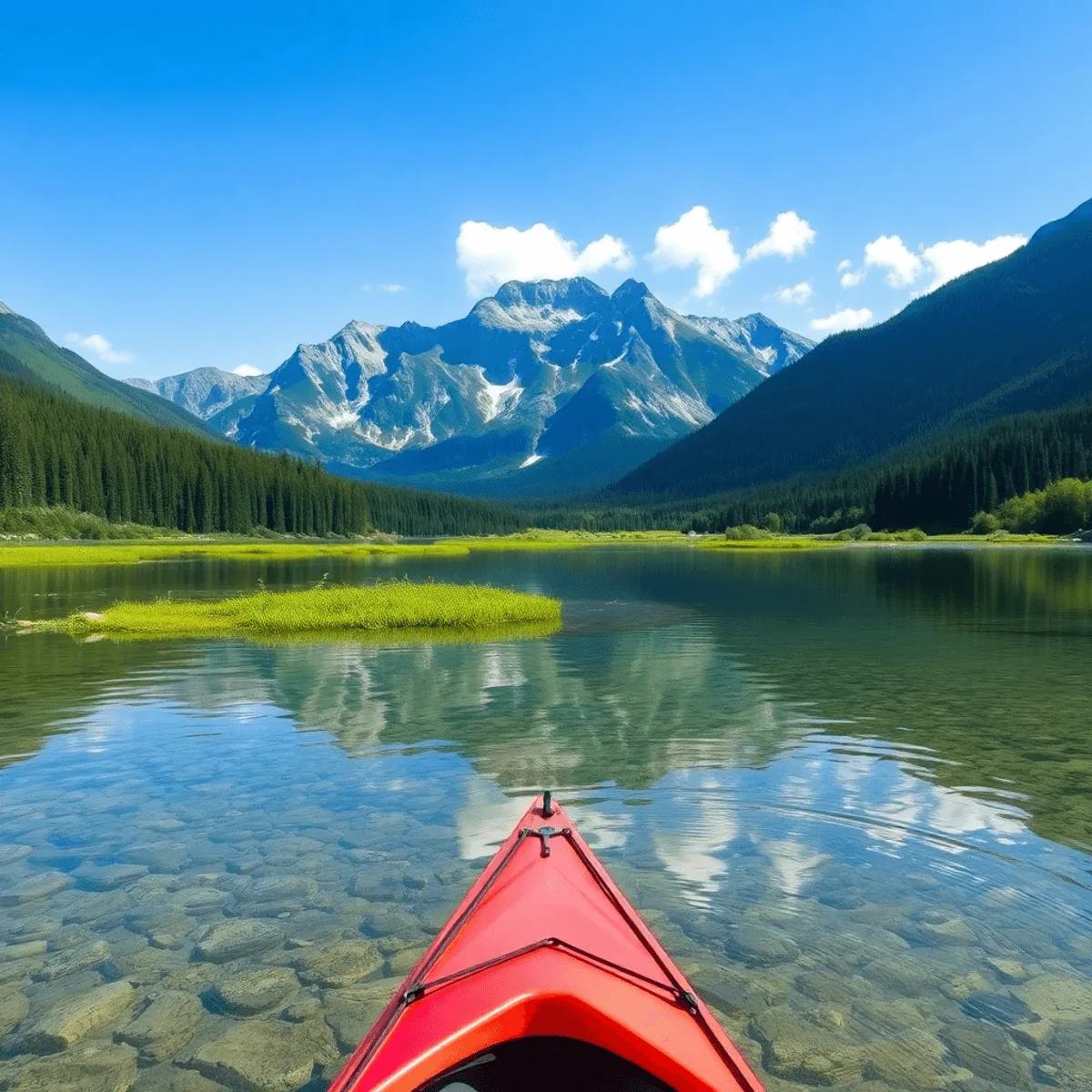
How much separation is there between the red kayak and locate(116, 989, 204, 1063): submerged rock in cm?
321

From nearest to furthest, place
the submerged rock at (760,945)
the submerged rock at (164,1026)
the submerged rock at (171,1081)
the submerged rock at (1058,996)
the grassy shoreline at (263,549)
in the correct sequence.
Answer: the submerged rock at (171,1081)
the submerged rock at (164,1026)
the submerged rock at (1058,996)
the submerged rock at (760,945)
the grassy shoreline at (263,549)

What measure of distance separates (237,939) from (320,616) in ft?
105

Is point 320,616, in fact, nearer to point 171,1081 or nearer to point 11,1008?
point 11,1008

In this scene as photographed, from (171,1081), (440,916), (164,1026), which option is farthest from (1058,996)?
(164,1026)

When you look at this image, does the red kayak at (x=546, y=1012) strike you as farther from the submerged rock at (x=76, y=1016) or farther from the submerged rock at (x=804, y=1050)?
the submerged rock at (x=76, y=1016)

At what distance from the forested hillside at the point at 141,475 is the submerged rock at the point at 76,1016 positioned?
15619 centimetres


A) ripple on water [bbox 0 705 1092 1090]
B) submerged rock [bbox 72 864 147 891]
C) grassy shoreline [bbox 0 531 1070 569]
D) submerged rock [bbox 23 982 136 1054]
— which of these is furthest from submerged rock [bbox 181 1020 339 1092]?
grassy shoreline [bbox 0 531 1070 569]

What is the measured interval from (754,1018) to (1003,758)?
12571 millimetres

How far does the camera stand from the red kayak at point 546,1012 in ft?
18.1

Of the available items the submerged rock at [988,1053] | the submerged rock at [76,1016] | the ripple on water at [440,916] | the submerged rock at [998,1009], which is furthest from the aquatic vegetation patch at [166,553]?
the submerged rock at [988,1053]

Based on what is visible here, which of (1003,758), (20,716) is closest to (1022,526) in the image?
(1003,758)

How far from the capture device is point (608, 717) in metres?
22.8

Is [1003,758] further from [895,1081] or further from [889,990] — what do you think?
[895,1081]

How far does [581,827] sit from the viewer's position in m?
14.0
